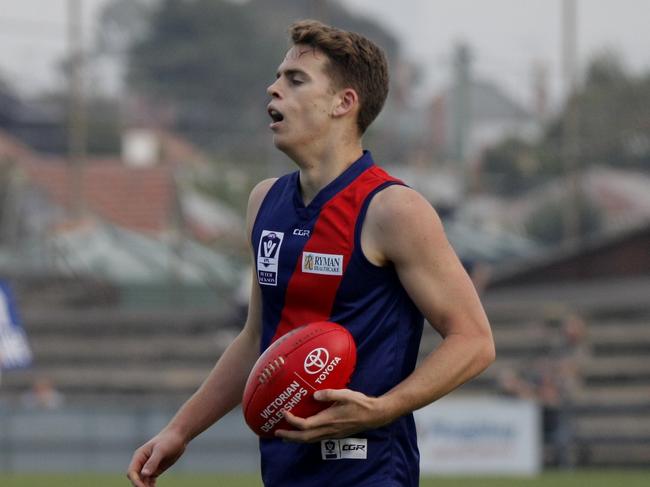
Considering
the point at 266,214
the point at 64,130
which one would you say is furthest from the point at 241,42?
the point at 266,214

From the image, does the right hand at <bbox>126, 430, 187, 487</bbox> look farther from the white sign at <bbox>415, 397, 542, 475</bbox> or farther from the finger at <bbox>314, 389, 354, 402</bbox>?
the white sign at <bbox>415, 397, 542, 475</bbox>

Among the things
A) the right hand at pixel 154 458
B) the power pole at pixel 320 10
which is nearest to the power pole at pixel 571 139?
the power pole at pixel 320 10

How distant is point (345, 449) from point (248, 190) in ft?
62.0

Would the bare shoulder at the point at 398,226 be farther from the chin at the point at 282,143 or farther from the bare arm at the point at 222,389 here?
the bare arm at the point at 222,389

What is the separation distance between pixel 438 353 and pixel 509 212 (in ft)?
60.1

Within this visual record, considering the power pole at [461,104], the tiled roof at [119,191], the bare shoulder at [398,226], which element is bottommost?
the bare shoulder at [398,226]

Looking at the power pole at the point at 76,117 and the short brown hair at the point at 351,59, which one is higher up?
the power pole at the point at 76,117

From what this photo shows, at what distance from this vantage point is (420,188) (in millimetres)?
22016

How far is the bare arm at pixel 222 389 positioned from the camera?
409 cm

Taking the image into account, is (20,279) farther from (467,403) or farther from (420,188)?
(467,403)

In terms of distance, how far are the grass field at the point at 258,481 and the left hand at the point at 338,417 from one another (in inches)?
422

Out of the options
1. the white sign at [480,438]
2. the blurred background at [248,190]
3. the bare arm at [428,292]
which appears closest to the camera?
the bare arm at [428,292]

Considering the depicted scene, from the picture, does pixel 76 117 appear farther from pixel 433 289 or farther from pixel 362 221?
pixel 433 289

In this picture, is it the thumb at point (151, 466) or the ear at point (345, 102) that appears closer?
the ear at point (345, 102)
